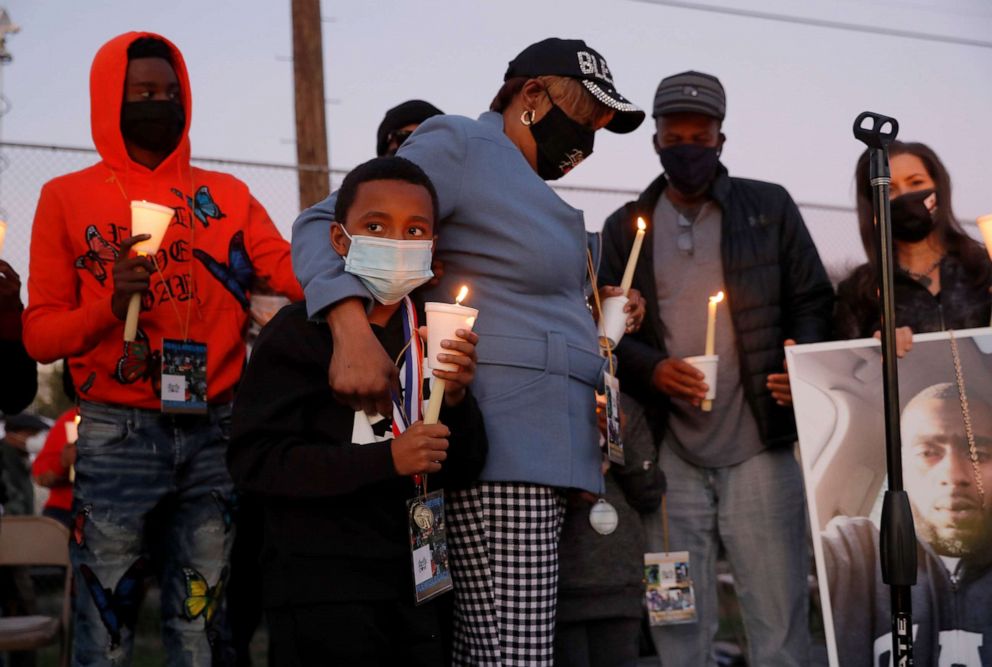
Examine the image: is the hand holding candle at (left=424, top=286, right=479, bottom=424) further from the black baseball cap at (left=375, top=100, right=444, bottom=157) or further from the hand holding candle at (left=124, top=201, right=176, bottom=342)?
the black baseball cap at (left=375, top=100, right=444, bottom=157)

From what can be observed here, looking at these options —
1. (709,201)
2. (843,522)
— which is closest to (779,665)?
(843,522)

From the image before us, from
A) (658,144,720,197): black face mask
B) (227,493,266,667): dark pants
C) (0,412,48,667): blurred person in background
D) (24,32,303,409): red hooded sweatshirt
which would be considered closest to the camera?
(24,32,303,409): red hooded sweatshirt

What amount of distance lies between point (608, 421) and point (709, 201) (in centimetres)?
144

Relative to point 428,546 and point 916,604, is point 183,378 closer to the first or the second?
point 428,546

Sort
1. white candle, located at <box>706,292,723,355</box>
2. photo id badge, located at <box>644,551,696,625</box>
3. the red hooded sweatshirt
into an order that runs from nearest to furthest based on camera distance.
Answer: the red hooded sweatshirt < white candle, located at <box>706,292,723,355</box> < photo id badge, located at <box>644,551,696,625</box>

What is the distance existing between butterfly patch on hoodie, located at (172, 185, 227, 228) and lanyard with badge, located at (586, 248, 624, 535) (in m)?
1.20

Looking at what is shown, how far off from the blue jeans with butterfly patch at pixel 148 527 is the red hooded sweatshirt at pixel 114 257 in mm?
106

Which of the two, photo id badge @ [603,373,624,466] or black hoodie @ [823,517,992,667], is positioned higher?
photo id badge @ [603,373,624,466]

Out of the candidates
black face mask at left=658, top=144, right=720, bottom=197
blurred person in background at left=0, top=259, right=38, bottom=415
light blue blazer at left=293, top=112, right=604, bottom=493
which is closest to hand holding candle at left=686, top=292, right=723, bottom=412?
black face mask at left=658, top=144, right=720, bottom=197

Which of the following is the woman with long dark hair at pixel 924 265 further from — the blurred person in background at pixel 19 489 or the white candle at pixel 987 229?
the blurred person in background at pixel 19 489

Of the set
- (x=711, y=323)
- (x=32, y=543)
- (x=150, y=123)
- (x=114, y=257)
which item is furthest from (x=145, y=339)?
(x=32, y=543)

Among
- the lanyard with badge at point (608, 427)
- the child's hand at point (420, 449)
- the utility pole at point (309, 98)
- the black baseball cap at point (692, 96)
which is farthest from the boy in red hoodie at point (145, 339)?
the utility pole at point (309, 98)

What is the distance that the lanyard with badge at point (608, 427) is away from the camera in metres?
3.06

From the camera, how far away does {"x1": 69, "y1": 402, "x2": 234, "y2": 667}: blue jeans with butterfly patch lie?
3205 millimetres
